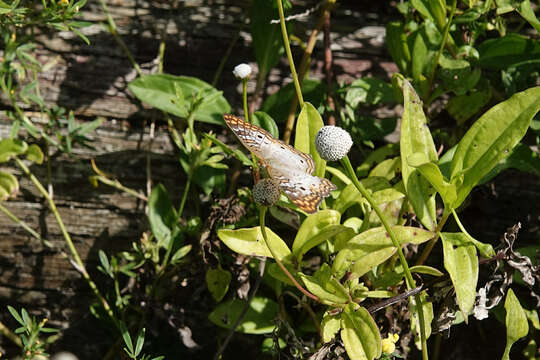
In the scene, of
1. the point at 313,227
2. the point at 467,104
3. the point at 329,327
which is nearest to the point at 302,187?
the point at 313,227

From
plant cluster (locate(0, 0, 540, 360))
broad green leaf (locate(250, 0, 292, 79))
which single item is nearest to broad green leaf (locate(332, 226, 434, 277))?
plant cluster (locate(0, 0, 540, 360))

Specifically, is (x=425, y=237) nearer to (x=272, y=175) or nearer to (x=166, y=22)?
(x=272, y=175)

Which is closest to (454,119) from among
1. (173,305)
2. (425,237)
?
(425,237)

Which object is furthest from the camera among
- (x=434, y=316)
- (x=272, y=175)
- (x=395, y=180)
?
(x=395, y=180)

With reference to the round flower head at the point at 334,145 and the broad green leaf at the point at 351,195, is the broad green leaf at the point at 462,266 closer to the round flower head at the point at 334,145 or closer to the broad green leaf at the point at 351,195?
the broad green leaf at the point at 351,195

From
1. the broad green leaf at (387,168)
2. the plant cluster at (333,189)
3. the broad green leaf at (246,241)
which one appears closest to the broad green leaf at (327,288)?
the plant cluster at (333,189)
